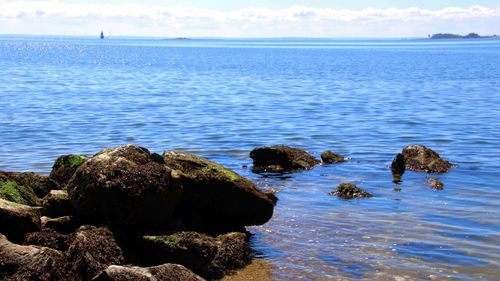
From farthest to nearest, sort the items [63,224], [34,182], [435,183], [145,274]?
[435,183]
[34,182]
[63,224]
[145,274]

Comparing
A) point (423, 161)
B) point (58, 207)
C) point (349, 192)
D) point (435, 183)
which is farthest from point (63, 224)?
point (423, 161)

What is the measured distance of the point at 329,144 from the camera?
2975cm

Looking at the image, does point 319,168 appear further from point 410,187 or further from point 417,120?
point 417,120

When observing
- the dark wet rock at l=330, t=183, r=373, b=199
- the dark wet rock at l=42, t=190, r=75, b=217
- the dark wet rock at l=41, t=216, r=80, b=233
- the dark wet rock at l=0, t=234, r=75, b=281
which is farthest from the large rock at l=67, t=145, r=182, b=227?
the dark wet rock at l=330, t=183, r=373, b=199

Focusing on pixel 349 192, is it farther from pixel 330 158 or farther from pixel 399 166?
pixel 330 158

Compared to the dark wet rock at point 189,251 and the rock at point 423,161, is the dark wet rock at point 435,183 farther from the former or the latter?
the dark wet rock at point 189,251

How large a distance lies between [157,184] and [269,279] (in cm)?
273

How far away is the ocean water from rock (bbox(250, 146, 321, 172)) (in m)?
0.48

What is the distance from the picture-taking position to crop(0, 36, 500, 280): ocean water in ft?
45.5

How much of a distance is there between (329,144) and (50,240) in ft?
63.8

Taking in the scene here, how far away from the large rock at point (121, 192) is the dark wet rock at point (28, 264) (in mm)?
1796

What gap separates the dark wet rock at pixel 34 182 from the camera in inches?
570

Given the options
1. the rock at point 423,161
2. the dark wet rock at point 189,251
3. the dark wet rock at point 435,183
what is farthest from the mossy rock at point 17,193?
the rock at point 423,161

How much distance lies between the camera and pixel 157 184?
12367 mm
